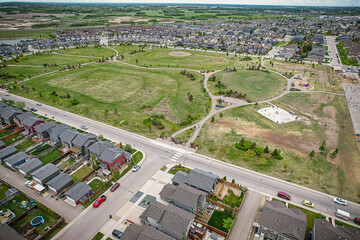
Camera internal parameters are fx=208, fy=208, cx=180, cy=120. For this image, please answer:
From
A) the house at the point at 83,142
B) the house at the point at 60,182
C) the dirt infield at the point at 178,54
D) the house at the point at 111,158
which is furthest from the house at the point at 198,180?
the dirt infield at the point at 178,54

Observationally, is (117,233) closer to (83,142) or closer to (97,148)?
(97,148)

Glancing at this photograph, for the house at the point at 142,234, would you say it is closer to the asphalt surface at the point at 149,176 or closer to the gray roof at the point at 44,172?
the asphalt surface at the point at 149,176

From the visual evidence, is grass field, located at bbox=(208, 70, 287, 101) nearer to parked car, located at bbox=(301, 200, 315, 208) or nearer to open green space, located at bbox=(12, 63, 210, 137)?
open green space, located at bbox=(12, 63, 210, 137)

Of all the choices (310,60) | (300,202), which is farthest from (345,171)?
(310,60)

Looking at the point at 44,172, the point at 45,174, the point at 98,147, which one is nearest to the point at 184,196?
the point at 98,147

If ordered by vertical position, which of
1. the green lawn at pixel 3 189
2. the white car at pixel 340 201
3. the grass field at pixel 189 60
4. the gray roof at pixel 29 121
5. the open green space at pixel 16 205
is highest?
the grass field at pixel 189 60

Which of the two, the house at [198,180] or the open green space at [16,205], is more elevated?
the house at [198,180]
